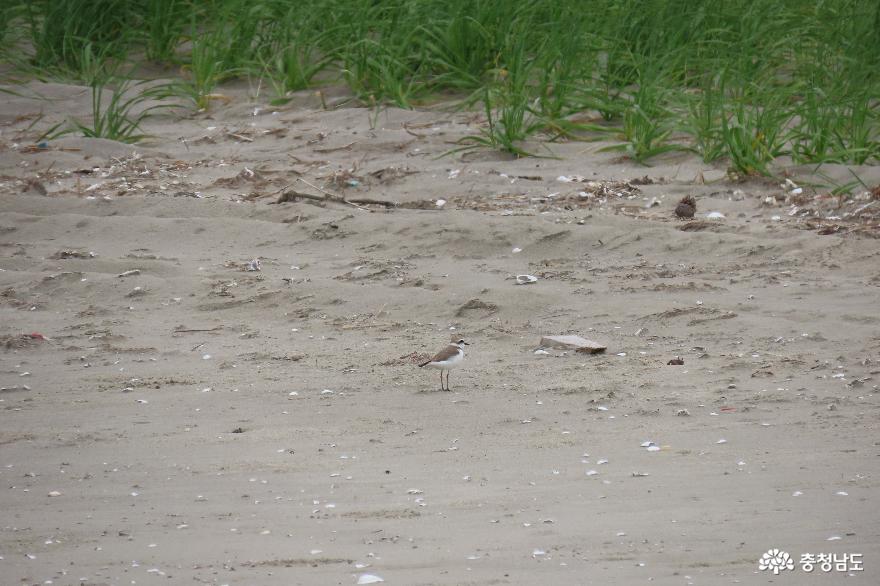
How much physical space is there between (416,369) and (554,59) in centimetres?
391

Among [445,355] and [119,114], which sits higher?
[119,114]

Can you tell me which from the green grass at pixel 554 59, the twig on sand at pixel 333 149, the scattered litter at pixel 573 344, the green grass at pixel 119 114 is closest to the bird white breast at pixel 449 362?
the scattered litter at pixel 573 344

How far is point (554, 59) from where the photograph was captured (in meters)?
7.95

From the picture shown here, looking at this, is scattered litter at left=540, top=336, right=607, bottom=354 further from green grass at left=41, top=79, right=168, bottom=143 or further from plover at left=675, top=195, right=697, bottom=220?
green grass at left=41, top=79, right=168, bottom=143

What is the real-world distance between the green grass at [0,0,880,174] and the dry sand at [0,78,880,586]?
0.29 m

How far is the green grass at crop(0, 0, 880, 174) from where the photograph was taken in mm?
7094

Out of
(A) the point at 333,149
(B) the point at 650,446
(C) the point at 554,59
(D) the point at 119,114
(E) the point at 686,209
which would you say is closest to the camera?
(B) the point at 650,446

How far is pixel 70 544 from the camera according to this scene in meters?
3.06

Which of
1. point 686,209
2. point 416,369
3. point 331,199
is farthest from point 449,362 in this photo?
point 331,199

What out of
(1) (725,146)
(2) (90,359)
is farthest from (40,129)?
(1) (725,146)

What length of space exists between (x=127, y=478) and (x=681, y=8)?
19.8 ft

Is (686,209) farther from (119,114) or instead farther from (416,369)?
(119,114)

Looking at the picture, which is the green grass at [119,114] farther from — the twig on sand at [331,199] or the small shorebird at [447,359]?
the small shorebird at [447,359]

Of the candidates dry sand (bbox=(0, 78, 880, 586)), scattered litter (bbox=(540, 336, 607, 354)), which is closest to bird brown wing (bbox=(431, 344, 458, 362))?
dry sand (bbox=(0, 78, 880, 586))
